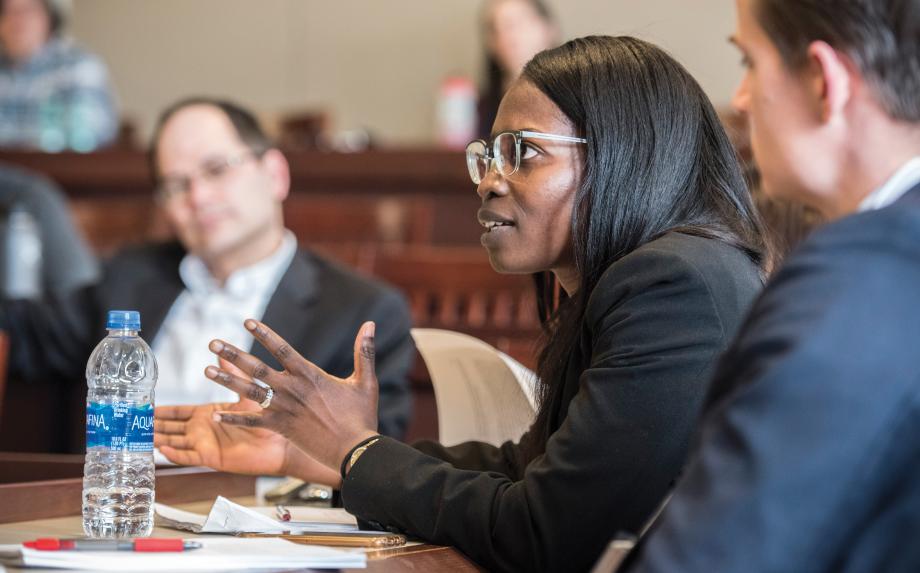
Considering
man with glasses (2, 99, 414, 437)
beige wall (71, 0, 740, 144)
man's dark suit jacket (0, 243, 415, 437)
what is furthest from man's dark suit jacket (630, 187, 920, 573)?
beige wall (71, 0, 740, 144)

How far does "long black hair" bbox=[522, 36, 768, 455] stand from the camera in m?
1.41

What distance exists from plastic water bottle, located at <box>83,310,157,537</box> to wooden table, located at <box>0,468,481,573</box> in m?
0.04

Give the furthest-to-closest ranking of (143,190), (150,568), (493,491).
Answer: (143,190) → (493,491) → (150,568)

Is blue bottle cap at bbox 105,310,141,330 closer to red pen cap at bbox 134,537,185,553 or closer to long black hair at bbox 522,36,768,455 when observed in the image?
red pen cap at bbox 134,537,185,553

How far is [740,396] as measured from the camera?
0.81 metres

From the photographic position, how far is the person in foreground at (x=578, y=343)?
3.95 ft

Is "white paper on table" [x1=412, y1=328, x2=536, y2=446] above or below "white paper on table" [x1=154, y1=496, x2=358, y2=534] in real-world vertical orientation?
above

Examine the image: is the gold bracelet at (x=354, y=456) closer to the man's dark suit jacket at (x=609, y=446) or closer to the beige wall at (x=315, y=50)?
the man's dark suit jacket at (x=609, y=446)

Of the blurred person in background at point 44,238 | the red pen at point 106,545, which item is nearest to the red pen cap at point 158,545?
the red pen at point 106,545

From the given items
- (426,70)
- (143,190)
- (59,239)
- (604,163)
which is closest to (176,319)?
(59,239)

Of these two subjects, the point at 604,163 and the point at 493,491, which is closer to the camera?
the point at 493,491

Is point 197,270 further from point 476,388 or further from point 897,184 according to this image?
point 897,184

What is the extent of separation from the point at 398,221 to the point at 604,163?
303cm

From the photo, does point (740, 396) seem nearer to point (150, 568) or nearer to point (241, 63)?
point (150, 568)
